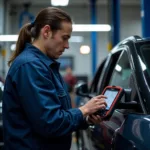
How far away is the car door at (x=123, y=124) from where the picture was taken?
6.39ft

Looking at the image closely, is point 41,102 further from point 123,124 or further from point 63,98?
point 123,124

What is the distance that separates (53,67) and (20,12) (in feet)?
60.8

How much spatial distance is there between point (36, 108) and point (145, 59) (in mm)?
1006

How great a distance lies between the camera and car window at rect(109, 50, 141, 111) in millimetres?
2369

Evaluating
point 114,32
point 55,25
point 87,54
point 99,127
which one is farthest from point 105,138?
point 87,54

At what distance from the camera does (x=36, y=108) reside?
179cm

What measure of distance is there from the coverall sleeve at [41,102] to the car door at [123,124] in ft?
1.05

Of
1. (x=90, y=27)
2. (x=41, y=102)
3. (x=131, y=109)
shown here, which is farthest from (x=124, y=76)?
(x=90, y=27)

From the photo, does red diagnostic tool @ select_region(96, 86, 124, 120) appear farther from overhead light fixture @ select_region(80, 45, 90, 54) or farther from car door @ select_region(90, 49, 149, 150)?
overhead light fixture @ select_region(80, 45, 90, 54)

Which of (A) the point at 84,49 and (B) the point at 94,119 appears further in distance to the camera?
(A) the point at 84,49

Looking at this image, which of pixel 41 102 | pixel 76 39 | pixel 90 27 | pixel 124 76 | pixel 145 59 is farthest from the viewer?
pixel 76 39

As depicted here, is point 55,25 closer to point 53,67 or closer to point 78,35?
point 53,67

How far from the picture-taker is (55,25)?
1948mm

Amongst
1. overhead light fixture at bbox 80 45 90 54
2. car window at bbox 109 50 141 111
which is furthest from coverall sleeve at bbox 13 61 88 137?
overhead light fixture at bbox 80 45 90 54
